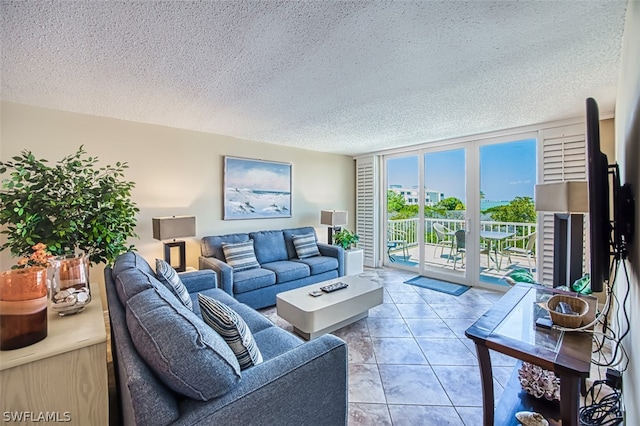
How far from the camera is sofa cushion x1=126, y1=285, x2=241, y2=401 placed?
886 mm

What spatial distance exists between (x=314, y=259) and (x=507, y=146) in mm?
3238

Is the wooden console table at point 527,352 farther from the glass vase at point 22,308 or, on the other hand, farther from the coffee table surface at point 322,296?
the glass vase at point 22,308

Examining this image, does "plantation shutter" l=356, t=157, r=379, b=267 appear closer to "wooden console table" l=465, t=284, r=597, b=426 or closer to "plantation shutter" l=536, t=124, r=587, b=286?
"plantation shutter" l=536, t=124, r=587, b=286

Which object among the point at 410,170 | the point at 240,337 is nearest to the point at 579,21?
the point at 240,337

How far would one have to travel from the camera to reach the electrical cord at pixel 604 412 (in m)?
1.52

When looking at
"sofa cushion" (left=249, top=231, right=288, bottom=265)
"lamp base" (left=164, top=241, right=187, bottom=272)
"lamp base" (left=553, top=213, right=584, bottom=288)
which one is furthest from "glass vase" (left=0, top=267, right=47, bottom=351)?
"lamp base" (left=553, top=213, right=584, bottom=288)

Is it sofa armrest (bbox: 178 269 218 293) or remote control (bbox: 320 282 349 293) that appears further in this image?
remote control (bbox: 320 282 349 293)

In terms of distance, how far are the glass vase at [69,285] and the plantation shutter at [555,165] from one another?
4.51 meters

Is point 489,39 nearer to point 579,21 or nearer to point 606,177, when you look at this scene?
point 579,21

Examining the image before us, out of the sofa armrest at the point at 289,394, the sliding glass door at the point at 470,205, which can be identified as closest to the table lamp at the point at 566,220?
the sliding glass door at the point at 470,205

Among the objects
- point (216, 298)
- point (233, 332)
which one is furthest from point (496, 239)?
point (233, 332)

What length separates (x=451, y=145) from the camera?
14.1 ft

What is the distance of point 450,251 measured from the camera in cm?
497

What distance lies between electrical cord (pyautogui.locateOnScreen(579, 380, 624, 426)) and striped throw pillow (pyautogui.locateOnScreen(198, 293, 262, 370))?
6.25 feet
